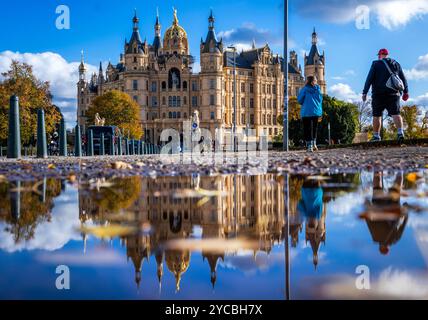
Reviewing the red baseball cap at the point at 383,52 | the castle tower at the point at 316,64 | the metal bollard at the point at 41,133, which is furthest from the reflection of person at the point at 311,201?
the castle tower at the point at 316,64

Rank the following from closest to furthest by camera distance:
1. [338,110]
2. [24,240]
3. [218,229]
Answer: [24,240] < [218,229] < [338,110]

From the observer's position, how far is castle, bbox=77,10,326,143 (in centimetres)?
11181

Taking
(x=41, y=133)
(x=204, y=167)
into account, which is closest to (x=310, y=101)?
(x=204, y=167)

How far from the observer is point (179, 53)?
4685 inches

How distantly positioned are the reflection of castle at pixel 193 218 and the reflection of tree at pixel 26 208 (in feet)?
0.65

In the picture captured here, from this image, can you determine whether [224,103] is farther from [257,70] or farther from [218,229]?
[218,229]

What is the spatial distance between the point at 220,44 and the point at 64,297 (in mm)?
115266

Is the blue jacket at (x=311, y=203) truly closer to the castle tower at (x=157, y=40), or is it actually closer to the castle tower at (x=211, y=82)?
the castle tower at (x=211, y=82)

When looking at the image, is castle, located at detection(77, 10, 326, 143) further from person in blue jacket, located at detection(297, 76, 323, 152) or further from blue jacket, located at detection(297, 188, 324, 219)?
blue jacket, located at detection(297, 188, 324, 219)

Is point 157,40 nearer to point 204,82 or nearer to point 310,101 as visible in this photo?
point 204,82

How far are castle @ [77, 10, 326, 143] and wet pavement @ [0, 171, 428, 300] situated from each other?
107 meters

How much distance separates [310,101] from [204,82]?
331ft

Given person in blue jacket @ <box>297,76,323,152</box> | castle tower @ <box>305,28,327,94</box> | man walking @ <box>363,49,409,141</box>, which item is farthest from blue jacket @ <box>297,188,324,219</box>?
castle tower @ <box>305,28,327,94</box>
